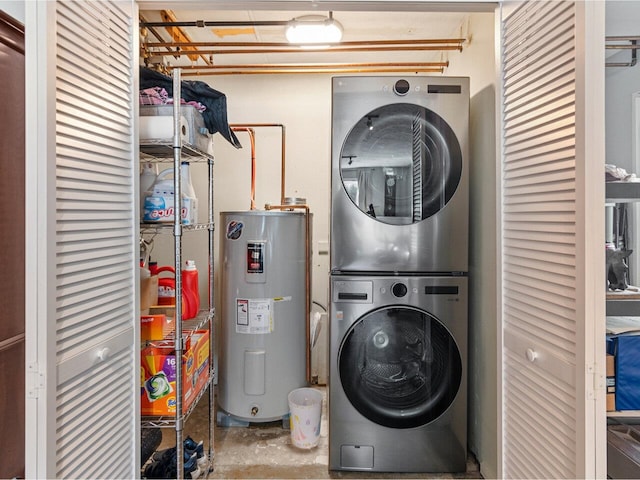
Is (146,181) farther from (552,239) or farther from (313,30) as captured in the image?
(552,239)

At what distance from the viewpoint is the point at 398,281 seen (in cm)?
175

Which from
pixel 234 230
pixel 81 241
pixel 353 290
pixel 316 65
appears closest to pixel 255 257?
pixel 234 230

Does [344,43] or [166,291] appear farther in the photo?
[344,43]

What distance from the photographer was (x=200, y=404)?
248 centimetres

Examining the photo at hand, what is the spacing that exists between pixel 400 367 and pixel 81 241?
4.74 ft

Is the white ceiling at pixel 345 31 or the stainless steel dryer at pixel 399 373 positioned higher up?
the white ceiling at pixel 345 31

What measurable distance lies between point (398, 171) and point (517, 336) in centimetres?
92

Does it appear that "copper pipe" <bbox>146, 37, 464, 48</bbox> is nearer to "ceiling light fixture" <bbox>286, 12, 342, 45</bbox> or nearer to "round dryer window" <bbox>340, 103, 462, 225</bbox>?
"ceiling light fixture" <bbox>286, 12, 342, 45</bbox>

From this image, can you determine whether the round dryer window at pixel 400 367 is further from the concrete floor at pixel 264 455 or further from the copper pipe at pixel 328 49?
the copper pipe at pixel 328 49

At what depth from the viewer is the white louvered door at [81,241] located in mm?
842

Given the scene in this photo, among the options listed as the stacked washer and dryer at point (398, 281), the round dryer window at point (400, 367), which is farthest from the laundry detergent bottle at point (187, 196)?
the round dryer window at point (400, 367)

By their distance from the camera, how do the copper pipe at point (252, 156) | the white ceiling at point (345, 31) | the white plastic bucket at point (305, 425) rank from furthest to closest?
the copper pipe at point (252, 156)
the white ceiling at point (345, 31)
the white plastic bucket at point (305, 425)

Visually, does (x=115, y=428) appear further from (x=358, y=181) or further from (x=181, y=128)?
(x=358, y=181)

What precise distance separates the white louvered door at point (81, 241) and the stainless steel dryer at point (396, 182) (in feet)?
3.00
